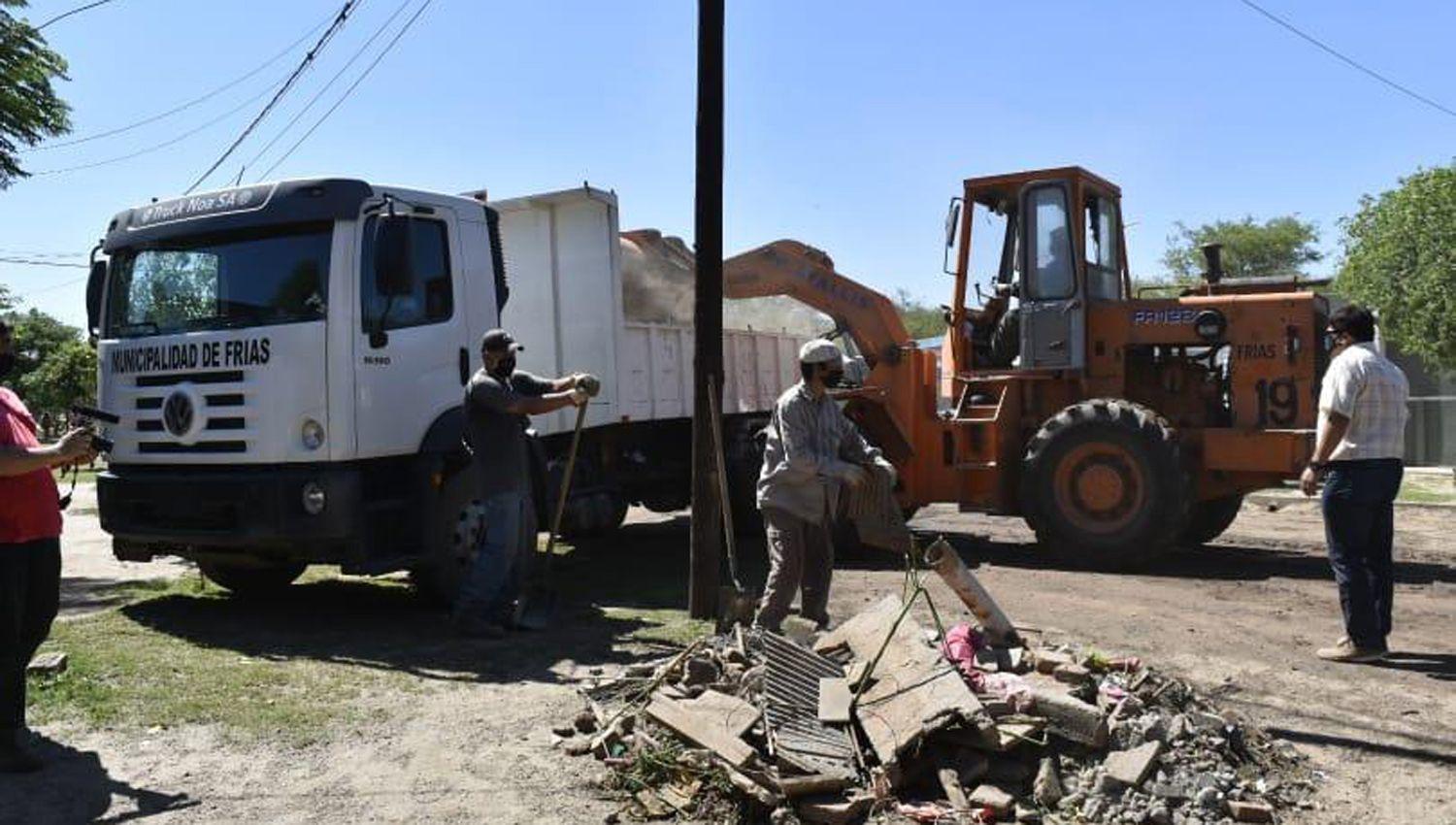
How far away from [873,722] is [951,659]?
29.9 inches

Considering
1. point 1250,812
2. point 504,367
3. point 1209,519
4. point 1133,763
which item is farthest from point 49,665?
point 1209,519

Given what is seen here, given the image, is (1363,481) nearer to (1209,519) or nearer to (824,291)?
(1209,519)

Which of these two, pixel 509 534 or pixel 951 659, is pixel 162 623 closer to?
pixel 509 534

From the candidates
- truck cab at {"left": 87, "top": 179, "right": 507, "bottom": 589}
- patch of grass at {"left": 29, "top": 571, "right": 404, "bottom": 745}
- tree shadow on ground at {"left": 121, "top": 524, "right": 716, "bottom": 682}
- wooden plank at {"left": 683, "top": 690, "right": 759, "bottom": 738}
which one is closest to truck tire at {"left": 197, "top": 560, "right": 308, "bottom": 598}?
tree shadow on ground at {"left": 121, "top": 524, "right": 716, "bottom": 682}

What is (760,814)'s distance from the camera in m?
4.54

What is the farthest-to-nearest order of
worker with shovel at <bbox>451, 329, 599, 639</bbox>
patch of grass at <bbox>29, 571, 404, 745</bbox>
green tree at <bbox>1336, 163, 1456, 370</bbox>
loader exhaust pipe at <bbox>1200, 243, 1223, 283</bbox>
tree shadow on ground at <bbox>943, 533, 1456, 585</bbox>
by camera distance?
green tree at <bbox>1336, 163, 1456, 370</bbox>, loader exhaust pipe at <bbox>1200, 243, 1223, 283</bbox>, tree shadow on ground at <bbox>943, 533, 1456, 585</bbox>, worker with shovel at <bbox>451, 329, 599, 639</bbox>, patch of grass at <bbox>29, 571, 404, 745</bbox>

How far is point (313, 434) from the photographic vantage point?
7383mm

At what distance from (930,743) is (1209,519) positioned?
7326mm

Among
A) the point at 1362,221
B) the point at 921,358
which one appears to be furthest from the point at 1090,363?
the point at 1362,221

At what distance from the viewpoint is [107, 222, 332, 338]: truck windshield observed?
295 inches

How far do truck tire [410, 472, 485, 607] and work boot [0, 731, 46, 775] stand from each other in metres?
2.92

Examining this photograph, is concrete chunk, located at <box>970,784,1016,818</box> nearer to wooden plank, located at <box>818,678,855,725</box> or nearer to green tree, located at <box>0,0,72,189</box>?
wooden plank, located at <box>818,678,855,725</box>

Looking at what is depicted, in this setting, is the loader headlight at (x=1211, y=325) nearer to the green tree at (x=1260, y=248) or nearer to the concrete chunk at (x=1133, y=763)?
the concrete chunk at (x=1133, y=763)

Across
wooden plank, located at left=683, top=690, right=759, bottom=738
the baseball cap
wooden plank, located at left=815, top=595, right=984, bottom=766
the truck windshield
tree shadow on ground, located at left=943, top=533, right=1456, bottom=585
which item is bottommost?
tree shadow on ground, located at left=943, top=533, right=1456, bottom=585
